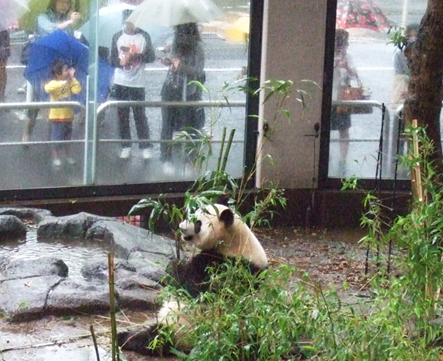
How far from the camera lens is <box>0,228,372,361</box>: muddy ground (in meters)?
4.32

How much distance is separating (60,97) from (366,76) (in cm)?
303

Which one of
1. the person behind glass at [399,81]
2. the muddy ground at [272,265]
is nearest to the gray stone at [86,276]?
the muddy ground at [272,265]

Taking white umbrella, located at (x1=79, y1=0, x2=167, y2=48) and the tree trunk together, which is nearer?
the tree trunk

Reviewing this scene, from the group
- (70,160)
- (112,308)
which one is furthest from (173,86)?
(112,308)

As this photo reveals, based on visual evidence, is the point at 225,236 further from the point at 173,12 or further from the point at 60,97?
the point at 173,12

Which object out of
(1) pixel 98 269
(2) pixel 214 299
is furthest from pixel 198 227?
(2) pixel 214 299

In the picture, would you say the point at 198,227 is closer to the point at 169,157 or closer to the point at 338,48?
the point at 169,157

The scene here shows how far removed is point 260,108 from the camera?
840 cm

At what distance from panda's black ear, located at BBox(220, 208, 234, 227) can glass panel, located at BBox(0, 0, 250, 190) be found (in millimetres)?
2563

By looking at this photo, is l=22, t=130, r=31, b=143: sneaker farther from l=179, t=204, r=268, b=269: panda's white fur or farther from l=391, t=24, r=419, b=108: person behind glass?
l=391, t=24, r=419, b=108: person behind glass

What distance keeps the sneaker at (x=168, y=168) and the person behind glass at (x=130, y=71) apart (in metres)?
0.31

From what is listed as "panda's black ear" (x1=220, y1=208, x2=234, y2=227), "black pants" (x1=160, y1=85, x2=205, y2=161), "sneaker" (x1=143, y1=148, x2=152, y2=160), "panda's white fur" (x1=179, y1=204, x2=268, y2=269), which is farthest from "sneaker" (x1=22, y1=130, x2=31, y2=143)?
"panda's black ear" (x1=220, y1=208, x2=234, y2=227)

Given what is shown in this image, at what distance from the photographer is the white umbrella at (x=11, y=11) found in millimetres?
7516

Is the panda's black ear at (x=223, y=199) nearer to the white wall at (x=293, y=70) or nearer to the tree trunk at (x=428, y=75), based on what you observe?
the tree trunk at (x=428, y=75)
